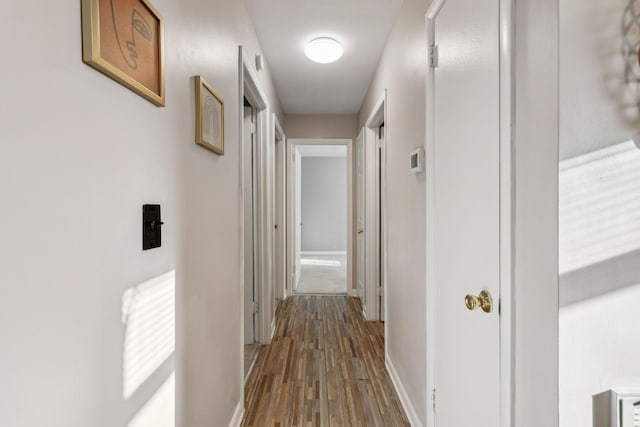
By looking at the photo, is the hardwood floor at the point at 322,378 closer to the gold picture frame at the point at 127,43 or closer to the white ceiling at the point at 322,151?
the gold picture frame at the point at 127,43

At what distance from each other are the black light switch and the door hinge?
1.37 metres

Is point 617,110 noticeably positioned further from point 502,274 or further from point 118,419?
point 118,419

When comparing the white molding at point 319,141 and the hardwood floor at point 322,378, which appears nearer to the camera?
the hardwood floor at point 322,378

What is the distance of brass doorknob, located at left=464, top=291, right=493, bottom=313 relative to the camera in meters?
1.14

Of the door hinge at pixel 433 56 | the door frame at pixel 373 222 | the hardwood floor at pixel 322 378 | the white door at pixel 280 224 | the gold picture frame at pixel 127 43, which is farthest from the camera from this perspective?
the white door at pixel 280 224

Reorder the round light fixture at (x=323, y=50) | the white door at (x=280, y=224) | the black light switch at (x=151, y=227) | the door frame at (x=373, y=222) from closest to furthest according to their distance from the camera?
the black light switch at (x=151, y=227)
the round light fixture at (x=323, y=50)
the door frame at (x=373, y=222)
the white door at (x=280, y=224)

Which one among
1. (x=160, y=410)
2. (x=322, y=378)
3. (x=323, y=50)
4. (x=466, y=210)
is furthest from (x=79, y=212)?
(x=323, y=50)

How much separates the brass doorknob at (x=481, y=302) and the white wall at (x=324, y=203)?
7672 millimetres

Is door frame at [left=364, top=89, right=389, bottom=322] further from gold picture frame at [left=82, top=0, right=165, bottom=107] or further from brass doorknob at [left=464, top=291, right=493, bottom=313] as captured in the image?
gold picture frame at [left=82, top=0, right=165, bottom=107]

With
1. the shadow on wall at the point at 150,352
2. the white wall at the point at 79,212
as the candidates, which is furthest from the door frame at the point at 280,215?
the shadow on wall at the point at 150,352

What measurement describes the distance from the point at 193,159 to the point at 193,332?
641 millimetres

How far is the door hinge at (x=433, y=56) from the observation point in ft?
5.48

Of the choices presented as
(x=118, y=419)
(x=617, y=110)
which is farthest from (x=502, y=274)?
(x=118, y=419)

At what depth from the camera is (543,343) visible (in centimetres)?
92
